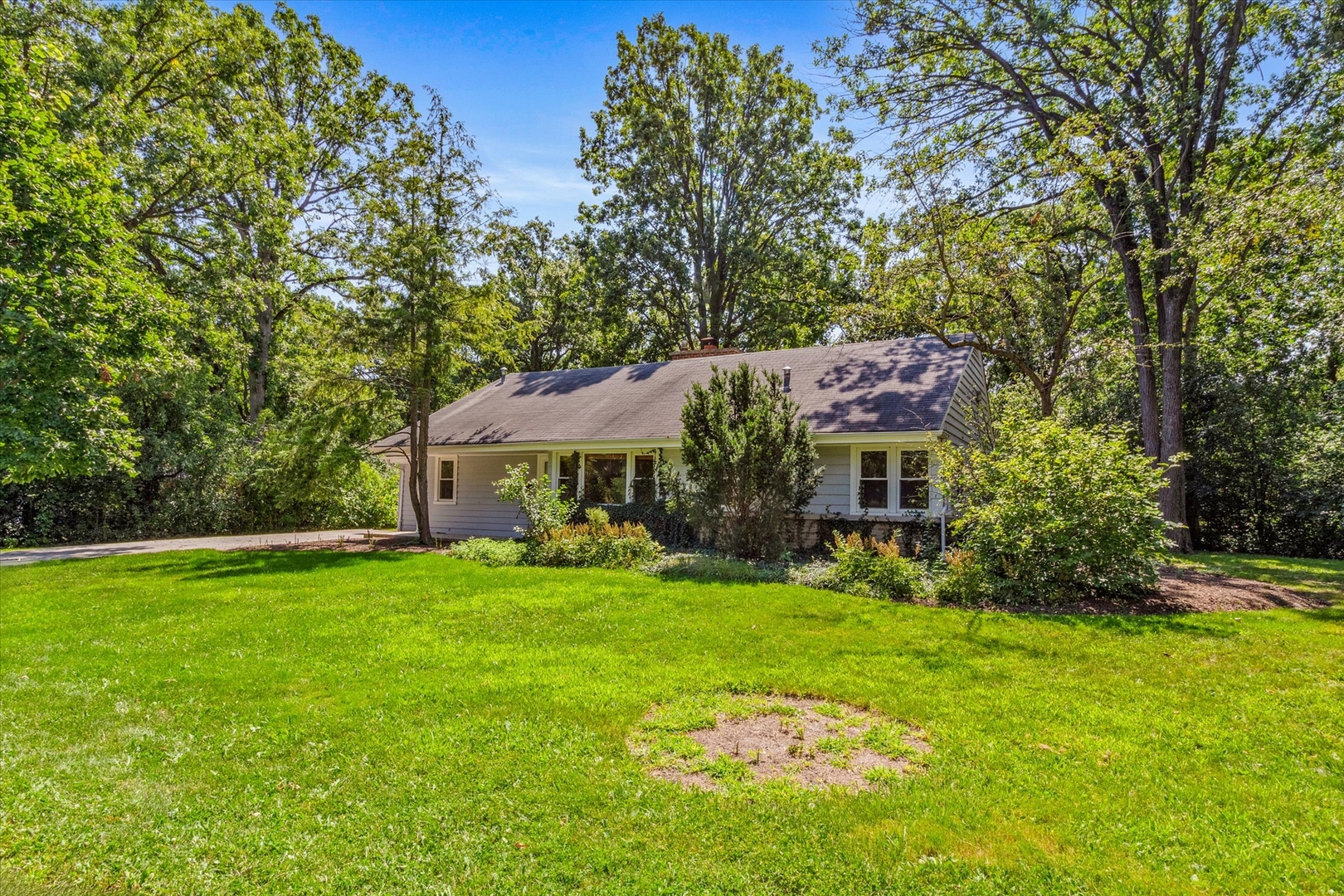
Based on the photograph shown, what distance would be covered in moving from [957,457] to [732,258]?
19.3 m

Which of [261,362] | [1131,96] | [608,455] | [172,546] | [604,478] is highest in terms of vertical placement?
[1131,96]

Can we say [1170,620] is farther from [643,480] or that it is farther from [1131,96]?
[1131,96]

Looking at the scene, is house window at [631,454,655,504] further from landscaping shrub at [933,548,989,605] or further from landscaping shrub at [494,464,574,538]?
landscaping shrub at [933,548,989,605]

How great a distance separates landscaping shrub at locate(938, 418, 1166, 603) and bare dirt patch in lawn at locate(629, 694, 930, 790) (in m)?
4.84

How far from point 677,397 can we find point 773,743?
12.8 meters

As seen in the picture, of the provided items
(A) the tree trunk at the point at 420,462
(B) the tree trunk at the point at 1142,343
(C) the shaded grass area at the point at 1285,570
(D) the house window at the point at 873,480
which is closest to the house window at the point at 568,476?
(A) the tree trunk at the point at 420,462

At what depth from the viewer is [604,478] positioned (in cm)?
1652

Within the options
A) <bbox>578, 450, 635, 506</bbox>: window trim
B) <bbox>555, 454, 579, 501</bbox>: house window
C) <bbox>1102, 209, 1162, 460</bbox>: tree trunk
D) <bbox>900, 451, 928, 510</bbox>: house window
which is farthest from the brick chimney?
<bbox>1102, 209, 1162, 460</bbox>: tree trunk

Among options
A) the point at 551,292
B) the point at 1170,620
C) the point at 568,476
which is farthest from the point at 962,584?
the point at 551,292

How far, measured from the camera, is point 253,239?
18.6m

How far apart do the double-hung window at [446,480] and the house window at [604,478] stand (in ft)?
15.5

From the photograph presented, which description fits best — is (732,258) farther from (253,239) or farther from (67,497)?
(67,497)

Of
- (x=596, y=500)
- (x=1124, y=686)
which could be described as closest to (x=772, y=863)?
(x=1124, y=686)

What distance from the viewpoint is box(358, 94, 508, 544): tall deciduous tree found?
1389 cm
